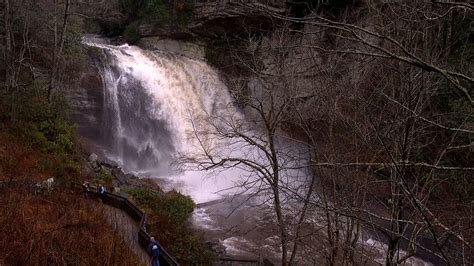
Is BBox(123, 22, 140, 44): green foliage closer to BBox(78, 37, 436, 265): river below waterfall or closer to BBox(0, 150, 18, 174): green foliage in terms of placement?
BBox(78, 37, 436, 265): river below waterfall

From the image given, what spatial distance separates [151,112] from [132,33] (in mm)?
7832

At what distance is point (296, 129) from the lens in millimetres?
18219

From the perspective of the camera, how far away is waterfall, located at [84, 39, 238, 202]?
2023 cm

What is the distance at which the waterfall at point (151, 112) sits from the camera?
20.2 meters

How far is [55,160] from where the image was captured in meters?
14.0

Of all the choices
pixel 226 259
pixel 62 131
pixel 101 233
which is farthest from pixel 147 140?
→ pixel 101 233

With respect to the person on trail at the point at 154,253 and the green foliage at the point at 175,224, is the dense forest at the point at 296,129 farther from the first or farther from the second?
the person on trail at the point at 154,253

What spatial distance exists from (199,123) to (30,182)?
1405cm

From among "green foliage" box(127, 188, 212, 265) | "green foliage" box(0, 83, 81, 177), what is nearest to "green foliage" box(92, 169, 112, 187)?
"green foliage" box(0, 83, 81, 177)

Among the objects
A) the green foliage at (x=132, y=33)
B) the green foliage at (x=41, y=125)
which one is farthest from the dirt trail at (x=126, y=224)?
the green foliage at (x=132, y=33)

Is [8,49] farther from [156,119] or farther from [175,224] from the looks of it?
[175,224]

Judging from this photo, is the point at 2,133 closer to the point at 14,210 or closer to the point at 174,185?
the point at 174,185

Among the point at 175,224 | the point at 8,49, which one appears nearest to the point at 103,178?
the point at 175,224

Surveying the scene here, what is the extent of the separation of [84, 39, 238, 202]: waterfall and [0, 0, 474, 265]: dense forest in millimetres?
1422
